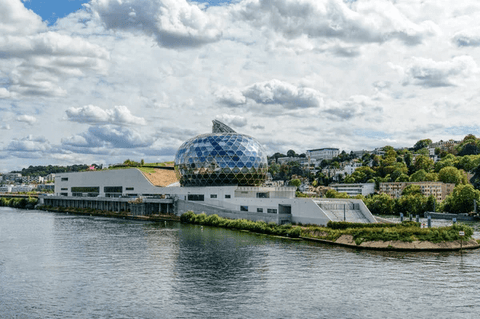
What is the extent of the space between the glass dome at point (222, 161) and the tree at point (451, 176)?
8194 cm

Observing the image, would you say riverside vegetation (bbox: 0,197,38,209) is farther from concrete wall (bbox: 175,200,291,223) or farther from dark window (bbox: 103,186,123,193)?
concrete wall (bbox: 175,200,291,223)

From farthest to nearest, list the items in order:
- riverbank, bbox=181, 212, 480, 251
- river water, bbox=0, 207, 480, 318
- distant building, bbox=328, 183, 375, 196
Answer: distant building, bbox=328, 183, 375, 196, riverbank, bbox=181, 212, 480, 251, river water, bbox=0, 207, 480, 318

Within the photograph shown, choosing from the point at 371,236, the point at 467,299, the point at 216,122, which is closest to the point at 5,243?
the point at 371,236

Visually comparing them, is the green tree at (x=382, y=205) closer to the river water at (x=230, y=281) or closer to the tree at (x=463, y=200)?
the tree at (x=463, y=200)

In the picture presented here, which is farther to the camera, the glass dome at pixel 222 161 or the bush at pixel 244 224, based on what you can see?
the glass dome at pixel 222 161

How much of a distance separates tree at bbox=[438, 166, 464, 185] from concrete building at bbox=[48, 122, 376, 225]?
81528 millimetres

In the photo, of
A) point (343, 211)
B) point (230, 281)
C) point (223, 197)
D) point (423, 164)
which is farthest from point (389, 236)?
point (423, 164)

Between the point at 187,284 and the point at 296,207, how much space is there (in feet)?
110

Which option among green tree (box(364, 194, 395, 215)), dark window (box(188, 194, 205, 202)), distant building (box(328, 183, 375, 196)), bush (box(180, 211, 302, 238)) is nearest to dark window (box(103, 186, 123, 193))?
dark window (box(188, 194, 205, 202))

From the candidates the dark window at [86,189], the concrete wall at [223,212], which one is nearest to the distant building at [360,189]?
the dark window at [86,189]

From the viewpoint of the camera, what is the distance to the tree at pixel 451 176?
5768 inches

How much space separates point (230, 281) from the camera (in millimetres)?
32281

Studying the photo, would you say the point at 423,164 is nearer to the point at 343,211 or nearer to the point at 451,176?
the point at 451,176

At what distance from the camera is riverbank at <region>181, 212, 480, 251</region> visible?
46.8 m
